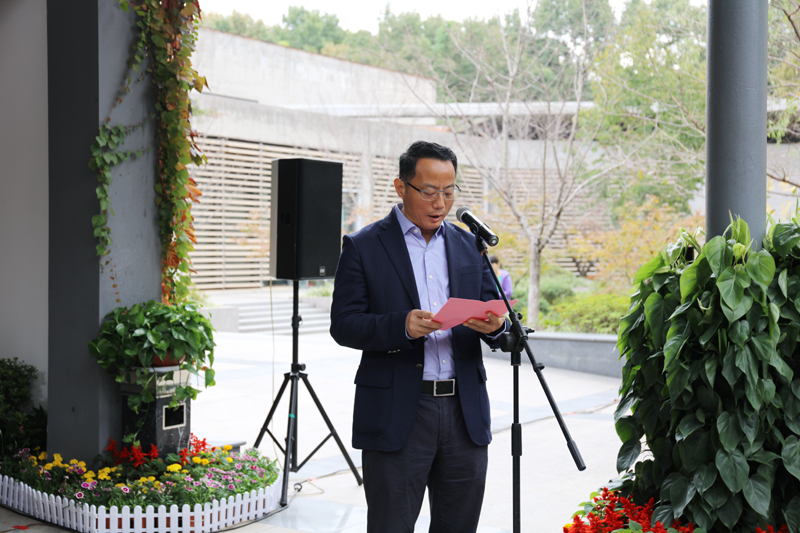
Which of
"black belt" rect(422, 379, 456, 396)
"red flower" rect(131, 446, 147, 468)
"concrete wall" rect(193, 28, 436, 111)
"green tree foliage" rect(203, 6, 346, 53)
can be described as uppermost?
"green tree foliage" rect(203, 6, 346, 53)

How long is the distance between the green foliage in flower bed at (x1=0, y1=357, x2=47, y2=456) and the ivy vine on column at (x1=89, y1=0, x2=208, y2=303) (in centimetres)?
118

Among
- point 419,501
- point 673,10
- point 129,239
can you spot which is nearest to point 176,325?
point 129,239

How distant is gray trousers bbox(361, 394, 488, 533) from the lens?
2162 millimetres

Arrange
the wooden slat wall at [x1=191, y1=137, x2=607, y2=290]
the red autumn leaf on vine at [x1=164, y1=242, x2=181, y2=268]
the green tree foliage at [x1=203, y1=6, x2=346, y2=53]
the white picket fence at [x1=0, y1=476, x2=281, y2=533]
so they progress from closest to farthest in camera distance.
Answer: the white picket fence at [x1=0, y1=476, x2=281, y2=533] → the red autumn leaf on vine at [x1=164, y1=242, x2=181, y2=268] → the wooden slat wall at [x1=191, y1=137, x2=607, y2=290] → the green tree foliage at [x1=203, y1=6, x2=346, y2=53]

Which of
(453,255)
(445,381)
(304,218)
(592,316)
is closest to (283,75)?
(592,316)

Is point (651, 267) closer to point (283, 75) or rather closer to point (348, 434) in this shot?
point (348, 434)

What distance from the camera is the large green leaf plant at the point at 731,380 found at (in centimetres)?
228

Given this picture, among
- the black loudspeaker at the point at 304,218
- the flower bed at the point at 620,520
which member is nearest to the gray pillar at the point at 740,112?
the flower bed at the point at 620,520

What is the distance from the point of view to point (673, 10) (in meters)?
8.98

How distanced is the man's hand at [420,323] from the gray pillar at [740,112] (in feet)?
4.05

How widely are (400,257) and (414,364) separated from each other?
13.2 inches

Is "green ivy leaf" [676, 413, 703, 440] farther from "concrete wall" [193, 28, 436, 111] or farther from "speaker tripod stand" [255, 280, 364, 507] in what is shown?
"concrete wall" [193, 28, 436, 111]

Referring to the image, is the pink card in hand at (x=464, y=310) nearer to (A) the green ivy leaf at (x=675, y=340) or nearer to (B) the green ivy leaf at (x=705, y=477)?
(A) the green ivy leaf at (x=675, y=340)

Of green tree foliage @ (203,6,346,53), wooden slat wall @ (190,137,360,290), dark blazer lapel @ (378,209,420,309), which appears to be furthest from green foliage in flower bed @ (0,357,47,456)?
green tree foliage @ (203,6,346,53)
